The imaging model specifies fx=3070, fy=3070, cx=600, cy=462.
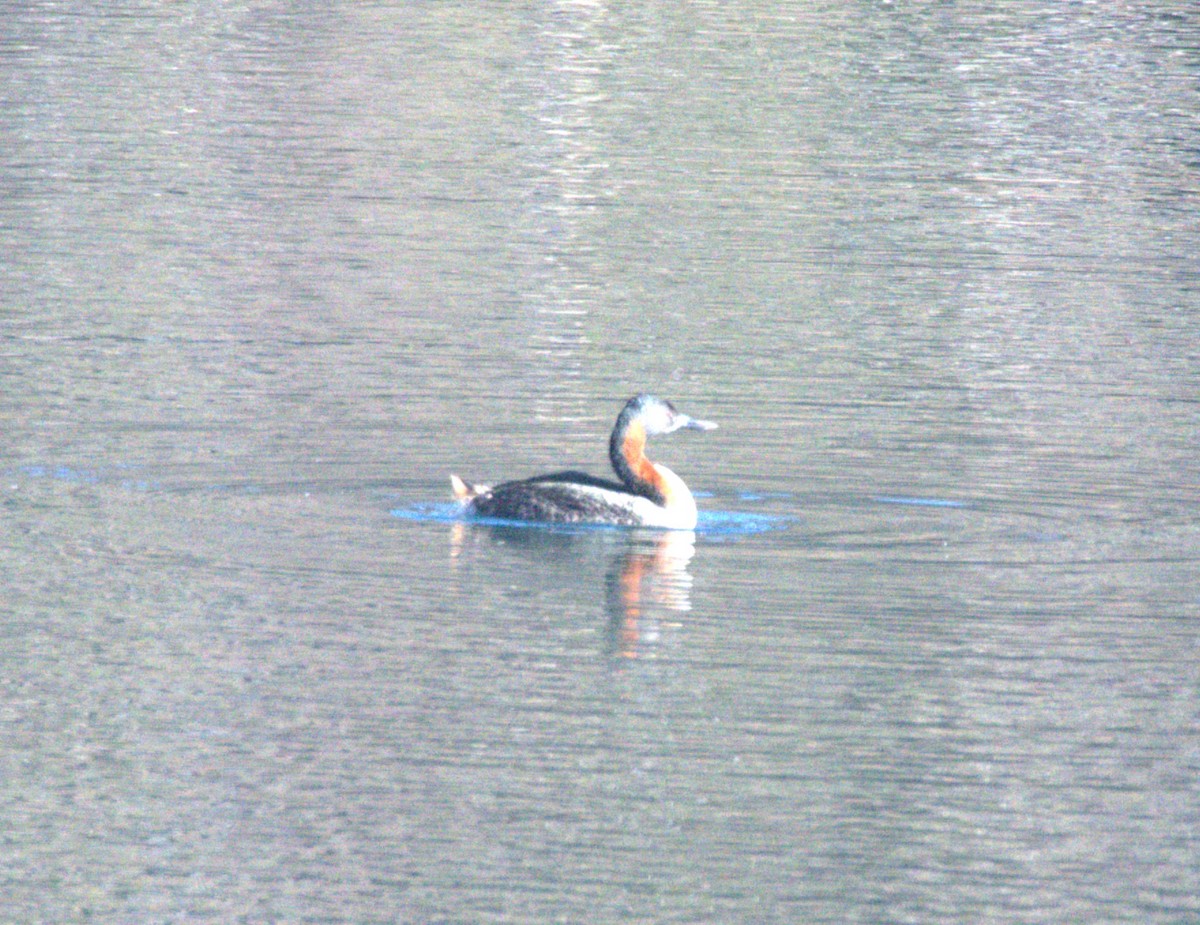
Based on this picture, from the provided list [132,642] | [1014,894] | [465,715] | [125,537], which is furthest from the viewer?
[125,537]

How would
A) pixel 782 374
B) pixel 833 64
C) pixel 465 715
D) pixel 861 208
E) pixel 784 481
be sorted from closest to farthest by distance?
pixel 465 715 → pixel 784 481 → pixel 782 374 → pixel 861 208 → pixel 833 64

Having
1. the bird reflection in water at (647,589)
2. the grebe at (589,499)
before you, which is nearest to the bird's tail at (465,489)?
the grebe at (589,499)

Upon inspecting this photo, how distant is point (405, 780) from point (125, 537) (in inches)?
170

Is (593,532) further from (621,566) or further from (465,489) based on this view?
(621,566)

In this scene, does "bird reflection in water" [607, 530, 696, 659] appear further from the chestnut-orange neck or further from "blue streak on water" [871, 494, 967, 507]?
"blue streak on water" [871, 494, 967, 507]

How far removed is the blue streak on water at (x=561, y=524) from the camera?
52.8ft

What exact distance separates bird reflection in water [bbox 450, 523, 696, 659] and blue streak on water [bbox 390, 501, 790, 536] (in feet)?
0.09

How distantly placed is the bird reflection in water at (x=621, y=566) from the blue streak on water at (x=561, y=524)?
0.03 m

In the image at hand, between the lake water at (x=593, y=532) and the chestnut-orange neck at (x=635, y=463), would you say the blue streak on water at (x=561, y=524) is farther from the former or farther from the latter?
the chestnut-orange neck at (x=635, y=463)

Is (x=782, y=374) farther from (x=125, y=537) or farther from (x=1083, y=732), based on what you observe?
(x=1083, y=732)

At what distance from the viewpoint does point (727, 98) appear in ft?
126

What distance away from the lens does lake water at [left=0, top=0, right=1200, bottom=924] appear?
10922 mm

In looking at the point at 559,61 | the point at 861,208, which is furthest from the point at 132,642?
the point at 559,61

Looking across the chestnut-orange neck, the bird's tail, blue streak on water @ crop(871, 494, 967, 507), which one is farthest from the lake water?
the chestnut-orange neck
